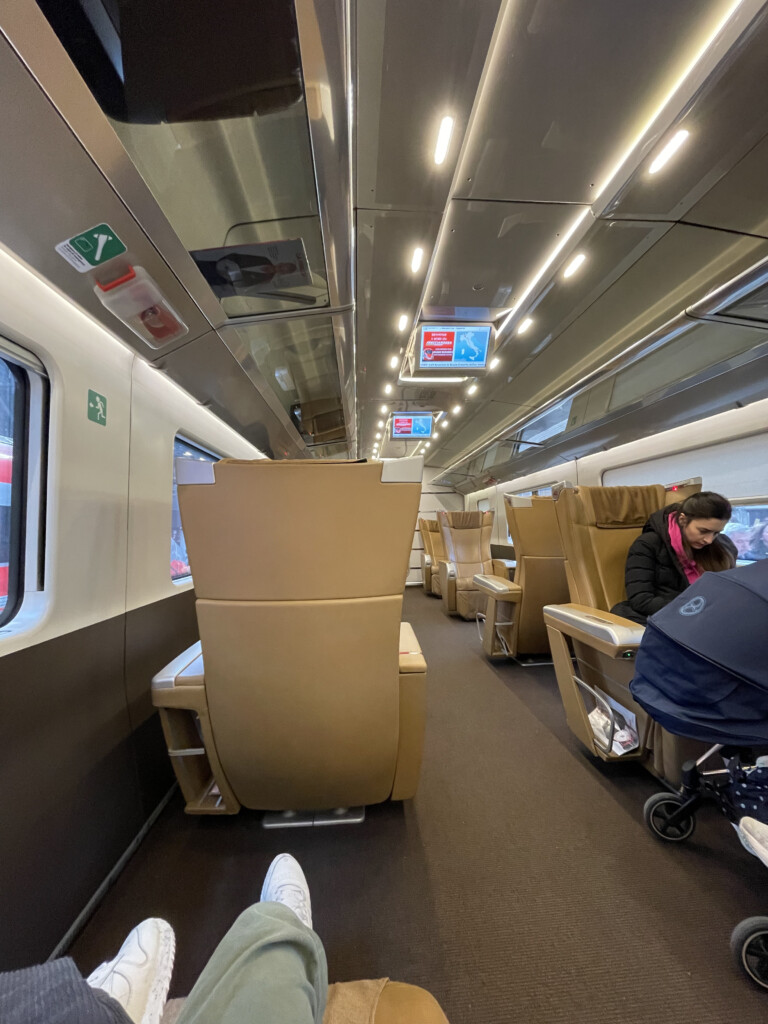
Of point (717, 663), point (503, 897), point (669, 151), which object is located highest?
point (669, 151)

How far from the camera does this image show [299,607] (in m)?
1.41

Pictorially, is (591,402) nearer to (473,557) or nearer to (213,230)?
(473,557)

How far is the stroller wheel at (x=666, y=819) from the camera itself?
1.69m

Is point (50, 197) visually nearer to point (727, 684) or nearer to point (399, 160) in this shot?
point (399, 160)

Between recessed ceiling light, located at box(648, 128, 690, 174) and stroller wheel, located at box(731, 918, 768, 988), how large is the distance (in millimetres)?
3229

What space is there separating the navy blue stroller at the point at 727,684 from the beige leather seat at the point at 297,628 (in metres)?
0.96

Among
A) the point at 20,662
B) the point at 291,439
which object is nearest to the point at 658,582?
the point at 20,662

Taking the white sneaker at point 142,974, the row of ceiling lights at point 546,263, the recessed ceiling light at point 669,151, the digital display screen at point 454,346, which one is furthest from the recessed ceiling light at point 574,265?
the white sneaker at point 142,974

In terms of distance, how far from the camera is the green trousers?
595mm

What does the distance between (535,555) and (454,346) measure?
2.43 m

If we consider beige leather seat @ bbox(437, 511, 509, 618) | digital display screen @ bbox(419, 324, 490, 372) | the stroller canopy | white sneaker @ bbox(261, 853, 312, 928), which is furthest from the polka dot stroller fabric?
beige leather seat @ bbox(437, 511, 509, 618)

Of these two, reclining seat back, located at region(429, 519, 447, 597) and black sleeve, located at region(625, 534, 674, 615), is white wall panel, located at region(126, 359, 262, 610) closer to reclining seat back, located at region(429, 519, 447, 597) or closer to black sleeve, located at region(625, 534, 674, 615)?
black sleeve, located at region(625, 534, 674, 615)

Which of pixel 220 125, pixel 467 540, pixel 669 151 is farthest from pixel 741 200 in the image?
pixel 467 540

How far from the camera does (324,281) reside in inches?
85.1
